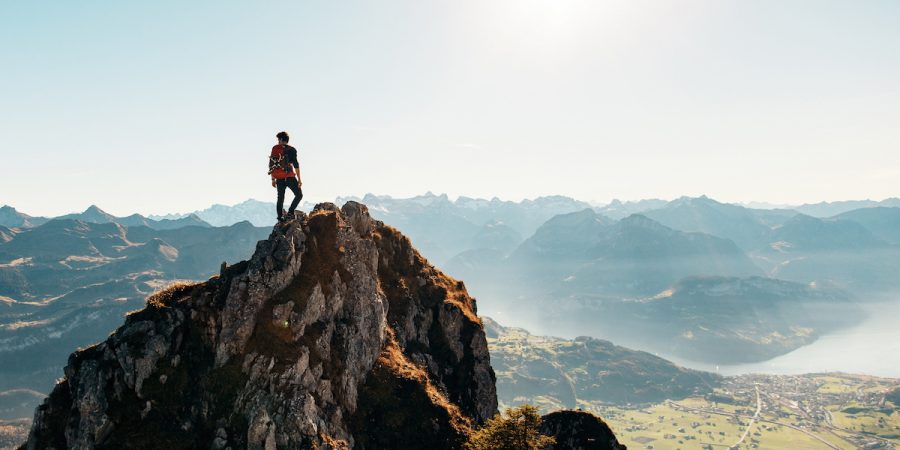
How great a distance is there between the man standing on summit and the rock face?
9.09ft

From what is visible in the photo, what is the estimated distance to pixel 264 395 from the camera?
112 feet

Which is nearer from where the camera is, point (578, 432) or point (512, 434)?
point (512, 434)

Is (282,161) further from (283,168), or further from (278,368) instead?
(278,368)

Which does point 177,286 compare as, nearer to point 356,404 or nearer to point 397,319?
point 356,404

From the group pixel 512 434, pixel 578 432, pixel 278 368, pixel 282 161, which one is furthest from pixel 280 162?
pixel 578 432

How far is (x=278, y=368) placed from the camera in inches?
1380

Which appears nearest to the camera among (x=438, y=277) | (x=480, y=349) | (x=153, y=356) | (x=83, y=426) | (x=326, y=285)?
(x=83, y=426)

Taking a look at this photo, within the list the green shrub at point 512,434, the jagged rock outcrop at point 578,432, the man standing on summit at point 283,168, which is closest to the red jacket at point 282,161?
the man standing on summit at point 283,168

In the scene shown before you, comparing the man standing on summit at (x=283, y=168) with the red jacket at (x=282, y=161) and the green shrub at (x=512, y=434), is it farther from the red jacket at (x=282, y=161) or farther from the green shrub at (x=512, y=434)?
the green shrub at (x=512, y=434)

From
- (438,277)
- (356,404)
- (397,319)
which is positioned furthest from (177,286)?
(438,277)

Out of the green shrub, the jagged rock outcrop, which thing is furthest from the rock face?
the jagged rock outcrop

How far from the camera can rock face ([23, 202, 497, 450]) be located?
A: 3259cm

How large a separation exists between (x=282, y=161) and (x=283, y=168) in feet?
1.96

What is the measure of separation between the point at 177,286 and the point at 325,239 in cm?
1194
